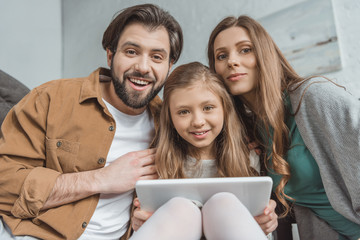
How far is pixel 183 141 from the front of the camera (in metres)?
1.31

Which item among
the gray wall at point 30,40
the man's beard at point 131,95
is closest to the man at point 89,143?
the man's beard at point 131,95

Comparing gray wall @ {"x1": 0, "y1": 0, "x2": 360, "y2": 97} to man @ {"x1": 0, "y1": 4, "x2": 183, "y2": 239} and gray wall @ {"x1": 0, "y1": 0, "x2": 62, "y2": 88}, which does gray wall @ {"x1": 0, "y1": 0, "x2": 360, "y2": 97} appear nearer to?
gray wall @ {"x1": 0, "y1": 0, "x2": 62, "y2": 88}

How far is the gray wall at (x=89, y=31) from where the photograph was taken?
1.64m

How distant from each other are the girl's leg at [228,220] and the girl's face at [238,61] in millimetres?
522

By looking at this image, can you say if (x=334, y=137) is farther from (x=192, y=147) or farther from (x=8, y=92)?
(x=8, y=92)

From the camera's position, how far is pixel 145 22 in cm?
131

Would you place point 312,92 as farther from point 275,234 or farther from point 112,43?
point 112,43

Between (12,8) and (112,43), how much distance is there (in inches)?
72.6

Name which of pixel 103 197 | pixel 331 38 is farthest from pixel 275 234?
pixel 331 38

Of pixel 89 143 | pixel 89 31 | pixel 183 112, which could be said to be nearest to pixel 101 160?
pixel 89 143

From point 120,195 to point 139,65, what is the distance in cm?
54

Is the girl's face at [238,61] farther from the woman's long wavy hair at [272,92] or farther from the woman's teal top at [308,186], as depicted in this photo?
the woman's teal top at [308,186]

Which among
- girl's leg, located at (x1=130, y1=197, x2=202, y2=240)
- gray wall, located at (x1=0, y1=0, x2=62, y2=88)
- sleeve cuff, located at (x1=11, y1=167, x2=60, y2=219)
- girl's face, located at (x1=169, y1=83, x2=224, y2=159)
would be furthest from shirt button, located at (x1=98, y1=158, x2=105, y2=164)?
gray wall, located at (x1=0, y1=0, x2=62, y2=88)

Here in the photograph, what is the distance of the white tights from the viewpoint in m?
0.70
